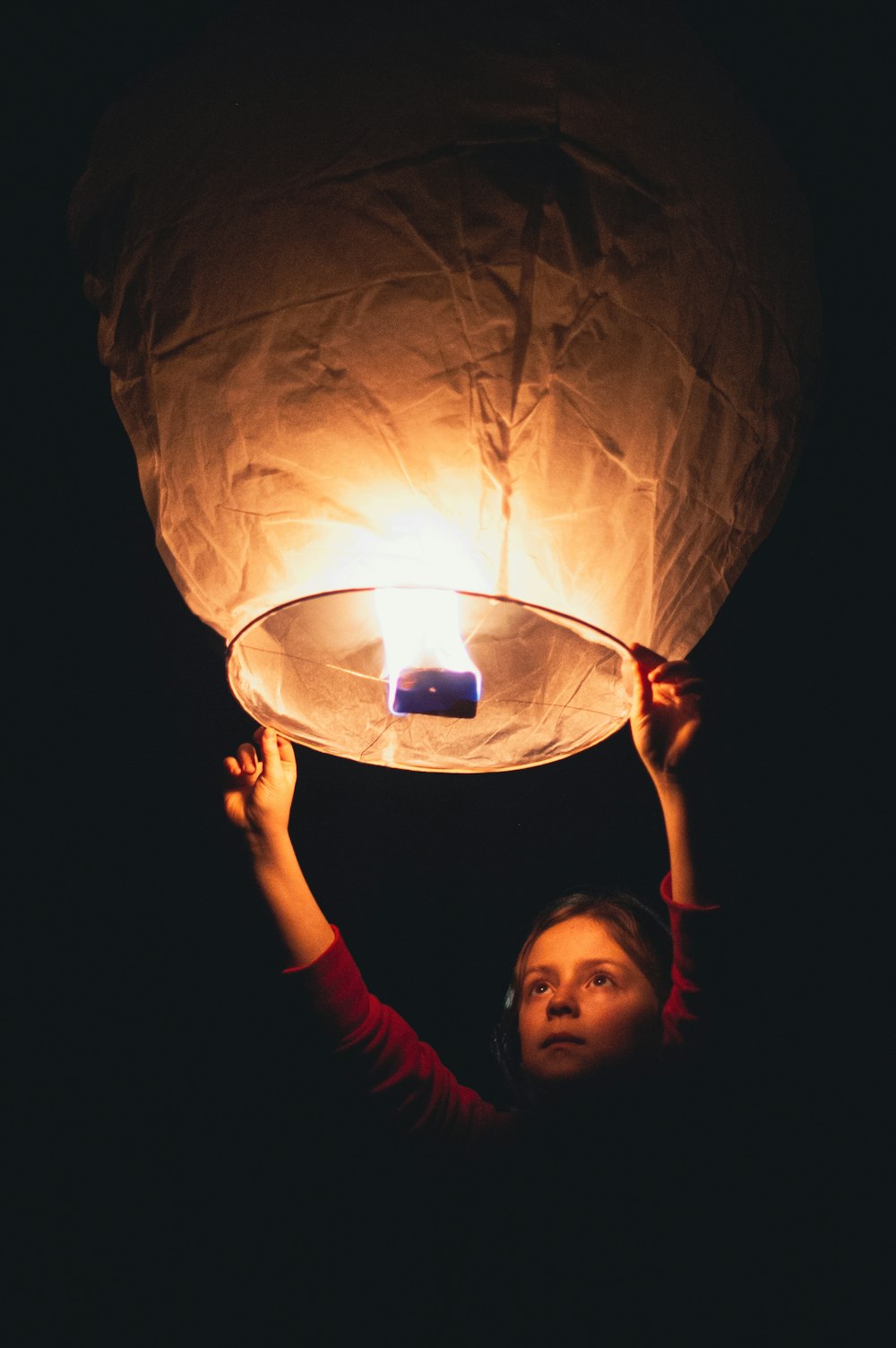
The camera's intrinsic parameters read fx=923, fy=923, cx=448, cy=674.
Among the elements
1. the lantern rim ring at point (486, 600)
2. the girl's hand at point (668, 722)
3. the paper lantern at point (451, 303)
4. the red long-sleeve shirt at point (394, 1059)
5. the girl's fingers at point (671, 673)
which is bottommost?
the red long-sleeve shirt at point (394, 1059)

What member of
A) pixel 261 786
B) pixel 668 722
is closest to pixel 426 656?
pixel 668 722

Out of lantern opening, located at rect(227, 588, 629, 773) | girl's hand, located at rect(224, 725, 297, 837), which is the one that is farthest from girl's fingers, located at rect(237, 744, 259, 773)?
lantern opening, located at rect(227, 588, 629, 773)

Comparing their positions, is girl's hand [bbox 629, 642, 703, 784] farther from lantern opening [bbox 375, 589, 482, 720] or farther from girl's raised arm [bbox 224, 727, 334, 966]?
girl's raised arm [bbox 224, 727, 334, 966]

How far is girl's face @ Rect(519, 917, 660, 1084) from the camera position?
1130 mm

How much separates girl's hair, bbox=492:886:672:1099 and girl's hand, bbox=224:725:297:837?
45 centimetres

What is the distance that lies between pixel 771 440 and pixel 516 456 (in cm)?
25

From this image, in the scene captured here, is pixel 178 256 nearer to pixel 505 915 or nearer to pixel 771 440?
pixel 771 440

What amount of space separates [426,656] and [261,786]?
0.41m

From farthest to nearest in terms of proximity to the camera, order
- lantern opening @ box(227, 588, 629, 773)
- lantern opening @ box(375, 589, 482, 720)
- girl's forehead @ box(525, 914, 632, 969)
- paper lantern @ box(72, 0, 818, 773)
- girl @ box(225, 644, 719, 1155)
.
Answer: girl's forehead @ box(525, 914, 632, 969)
girl @ box(225, 644, 719, 1155)
lantern opening @ box(227, 588, 629, 773)
lantern opening @ box(375, 589, 482, 720)
paper lantern @ box(72, 0, 818, 773)

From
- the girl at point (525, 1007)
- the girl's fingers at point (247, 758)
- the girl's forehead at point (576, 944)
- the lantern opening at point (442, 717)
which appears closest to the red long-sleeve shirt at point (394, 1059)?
the girl at point (525, 1007)

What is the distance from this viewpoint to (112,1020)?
1.42 metres

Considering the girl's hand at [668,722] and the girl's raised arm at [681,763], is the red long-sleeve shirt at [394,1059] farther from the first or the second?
the girl's hand at [668,722]

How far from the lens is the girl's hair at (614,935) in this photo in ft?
4.08

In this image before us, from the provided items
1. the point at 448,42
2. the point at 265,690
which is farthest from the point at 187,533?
the point at 448,42
